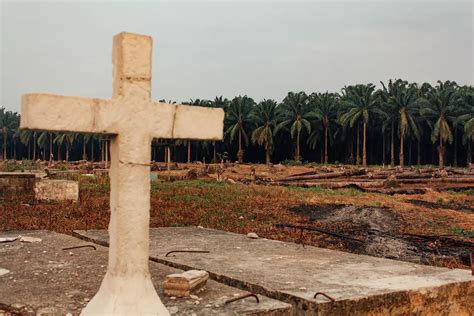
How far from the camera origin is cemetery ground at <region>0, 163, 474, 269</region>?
34.0 feet

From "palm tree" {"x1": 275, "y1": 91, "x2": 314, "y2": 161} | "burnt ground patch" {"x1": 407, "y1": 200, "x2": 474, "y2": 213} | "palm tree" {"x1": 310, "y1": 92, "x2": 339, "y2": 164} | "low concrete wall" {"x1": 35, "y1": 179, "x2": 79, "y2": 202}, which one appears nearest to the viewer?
"low concrete wall" {"x1": 35, "y1": 179, "x2": 79, "y2": 202}

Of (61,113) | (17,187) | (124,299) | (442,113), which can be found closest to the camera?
(61,113)

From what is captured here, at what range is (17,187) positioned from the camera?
15500mm

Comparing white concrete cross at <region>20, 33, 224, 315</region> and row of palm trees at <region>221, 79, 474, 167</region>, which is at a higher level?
row of palm trees at <region>221, 79, 474, 167</region>

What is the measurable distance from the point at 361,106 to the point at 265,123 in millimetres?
10422

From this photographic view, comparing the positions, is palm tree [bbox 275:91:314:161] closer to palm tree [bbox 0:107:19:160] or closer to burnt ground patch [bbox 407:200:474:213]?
burnt ground patch [bbox 407:200:474:213]

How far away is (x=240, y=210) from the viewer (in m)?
15.2

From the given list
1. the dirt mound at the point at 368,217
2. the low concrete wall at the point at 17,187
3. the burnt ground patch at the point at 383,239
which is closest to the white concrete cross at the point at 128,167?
the burnt ground patch at the point at 383,239

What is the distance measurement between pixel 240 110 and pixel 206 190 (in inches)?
1402

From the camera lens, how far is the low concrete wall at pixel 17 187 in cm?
1527

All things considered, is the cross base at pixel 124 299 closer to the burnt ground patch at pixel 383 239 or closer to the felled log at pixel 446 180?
the burnt ground patch at pixel 383 239

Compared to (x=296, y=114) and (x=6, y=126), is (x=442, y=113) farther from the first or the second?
(x=6, y=126)

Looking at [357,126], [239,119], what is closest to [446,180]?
[357,126]

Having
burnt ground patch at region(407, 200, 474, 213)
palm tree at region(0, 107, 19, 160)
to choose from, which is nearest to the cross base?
burnt ground patch at region(407, 200, 474, 213)
